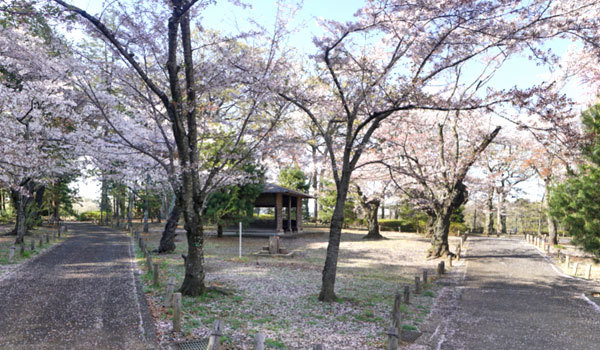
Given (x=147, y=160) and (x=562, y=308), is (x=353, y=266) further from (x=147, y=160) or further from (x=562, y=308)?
(x=147, y=160)

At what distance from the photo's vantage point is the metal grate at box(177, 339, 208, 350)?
19.5ft

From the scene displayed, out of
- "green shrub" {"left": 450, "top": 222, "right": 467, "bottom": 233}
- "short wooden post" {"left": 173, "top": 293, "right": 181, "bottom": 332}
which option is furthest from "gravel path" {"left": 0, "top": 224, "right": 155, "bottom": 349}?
"green shrub" {"left": 450, "top": 222, "right": 467, "bottom": 233}

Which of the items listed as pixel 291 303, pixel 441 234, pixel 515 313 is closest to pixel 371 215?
pixel 441 234

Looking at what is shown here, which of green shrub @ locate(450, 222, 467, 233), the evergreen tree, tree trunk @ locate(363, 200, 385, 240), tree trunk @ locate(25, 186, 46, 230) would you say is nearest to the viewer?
the evergreen tree

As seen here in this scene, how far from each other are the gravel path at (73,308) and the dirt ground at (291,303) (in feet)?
1.57

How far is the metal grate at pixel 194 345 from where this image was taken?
595 centimetres

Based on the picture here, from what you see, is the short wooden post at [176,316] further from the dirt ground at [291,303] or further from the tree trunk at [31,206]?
the tree trunk at [31,206]

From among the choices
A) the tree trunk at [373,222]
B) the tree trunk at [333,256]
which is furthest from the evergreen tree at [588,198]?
the tree trunk at [373,222]

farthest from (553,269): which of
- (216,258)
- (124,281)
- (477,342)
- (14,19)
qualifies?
(14,19)

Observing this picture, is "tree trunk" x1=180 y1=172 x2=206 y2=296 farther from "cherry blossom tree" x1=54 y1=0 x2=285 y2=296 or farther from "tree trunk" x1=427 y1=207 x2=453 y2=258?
"tree trunk" x1=427 y1=207 x2=453 y2=258

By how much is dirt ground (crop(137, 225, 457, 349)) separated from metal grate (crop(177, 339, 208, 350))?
232 millimetres

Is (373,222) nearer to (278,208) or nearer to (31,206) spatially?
(278,208)

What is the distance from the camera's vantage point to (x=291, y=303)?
9.02m

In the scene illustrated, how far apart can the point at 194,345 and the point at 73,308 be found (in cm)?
348
